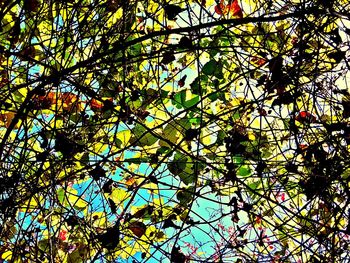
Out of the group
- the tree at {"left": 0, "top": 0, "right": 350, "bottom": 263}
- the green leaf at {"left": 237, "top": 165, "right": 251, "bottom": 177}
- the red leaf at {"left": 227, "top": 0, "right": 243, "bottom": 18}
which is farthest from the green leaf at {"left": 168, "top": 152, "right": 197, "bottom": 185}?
the red leaf at {"left": 227, "top": 0, "right": 243, "bottom": 18}

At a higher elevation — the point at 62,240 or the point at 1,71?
the point at 1,71

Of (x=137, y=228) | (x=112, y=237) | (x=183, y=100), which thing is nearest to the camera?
(x=112, y=237)

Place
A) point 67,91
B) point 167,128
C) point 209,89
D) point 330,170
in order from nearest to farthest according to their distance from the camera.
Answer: point 330,170 < point 67,91 < point 167,128 < point 209,89

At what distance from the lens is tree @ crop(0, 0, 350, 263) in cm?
136

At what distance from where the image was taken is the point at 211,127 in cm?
175

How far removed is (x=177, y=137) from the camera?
173 cm

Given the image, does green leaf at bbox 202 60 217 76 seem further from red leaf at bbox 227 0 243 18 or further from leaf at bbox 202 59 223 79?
red leaf at bbox 227 0 243 18

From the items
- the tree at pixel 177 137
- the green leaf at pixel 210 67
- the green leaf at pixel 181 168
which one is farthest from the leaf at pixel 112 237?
the green leaf at pixel 210 67

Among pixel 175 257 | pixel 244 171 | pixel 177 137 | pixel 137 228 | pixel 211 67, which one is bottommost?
pixel 175 257

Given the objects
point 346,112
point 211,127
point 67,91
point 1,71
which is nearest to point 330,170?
point 346,112

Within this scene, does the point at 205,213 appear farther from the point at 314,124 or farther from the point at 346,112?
the point at 346,112

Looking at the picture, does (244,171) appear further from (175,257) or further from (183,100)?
(175,257)

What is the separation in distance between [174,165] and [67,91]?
41cm

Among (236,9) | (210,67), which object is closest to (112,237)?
(210,67)
